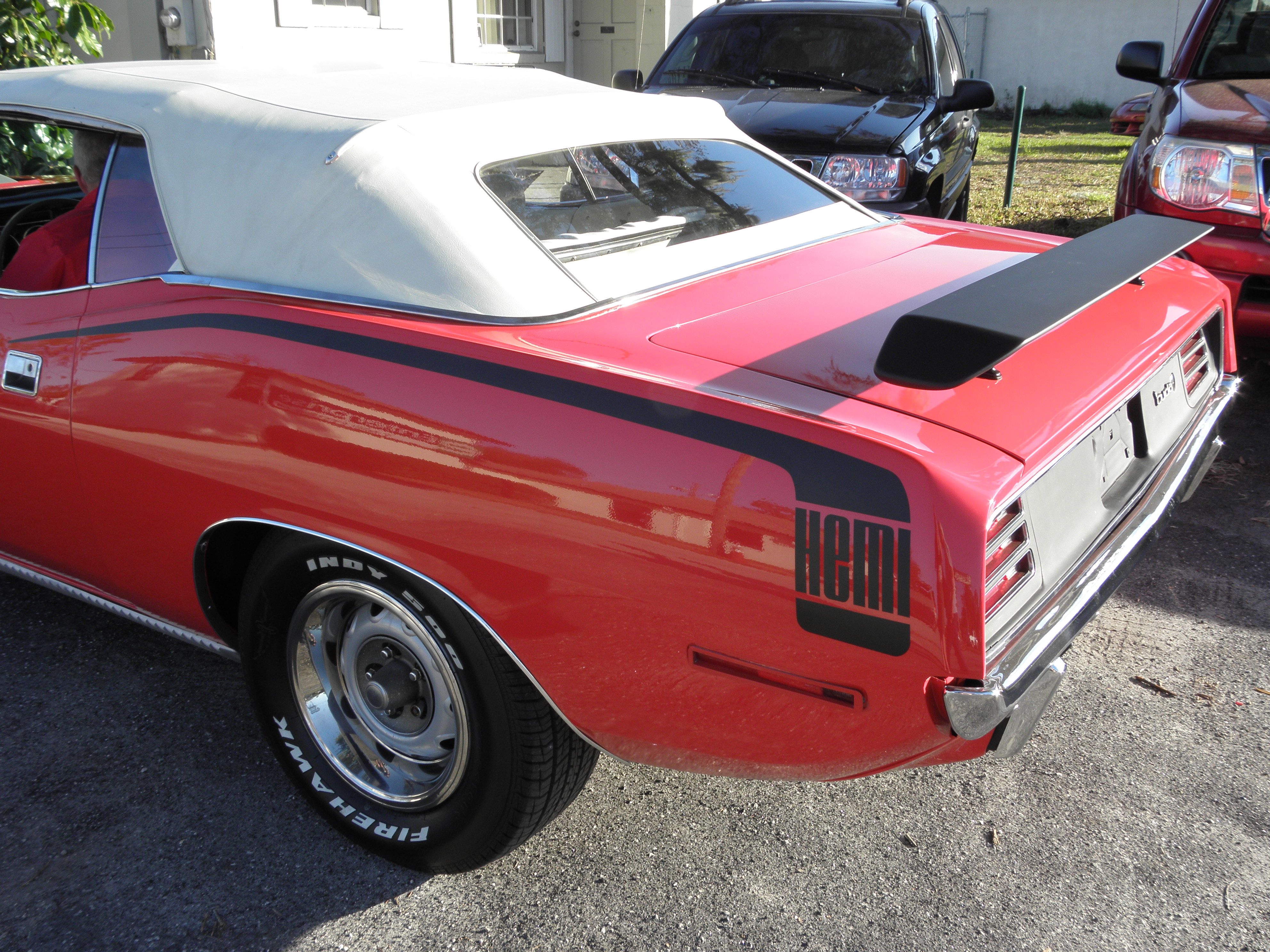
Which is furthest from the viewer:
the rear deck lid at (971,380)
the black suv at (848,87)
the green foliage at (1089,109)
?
the green foliage at (1089,109)

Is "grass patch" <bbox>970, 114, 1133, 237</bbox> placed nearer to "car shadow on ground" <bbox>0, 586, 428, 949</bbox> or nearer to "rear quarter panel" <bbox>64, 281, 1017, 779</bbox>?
"rear quarter panel" <bbox>64, 281, 1017, 779</bbox>

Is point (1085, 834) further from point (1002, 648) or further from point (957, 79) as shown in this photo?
point (957, 79)

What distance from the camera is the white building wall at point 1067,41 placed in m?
19.0

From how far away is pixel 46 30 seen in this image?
299 inches

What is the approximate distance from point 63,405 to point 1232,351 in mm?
2991

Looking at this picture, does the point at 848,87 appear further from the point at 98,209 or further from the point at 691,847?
the point at 691,847

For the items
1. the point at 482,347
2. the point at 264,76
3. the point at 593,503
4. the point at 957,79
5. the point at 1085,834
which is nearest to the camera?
the point at 593,503

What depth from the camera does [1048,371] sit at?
2.00 meters

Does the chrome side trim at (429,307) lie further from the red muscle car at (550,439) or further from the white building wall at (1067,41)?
the white building wall at (1067,41)

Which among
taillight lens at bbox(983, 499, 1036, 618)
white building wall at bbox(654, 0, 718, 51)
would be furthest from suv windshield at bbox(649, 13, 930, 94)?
white building wall at bbox(654, 0, 718, 51)

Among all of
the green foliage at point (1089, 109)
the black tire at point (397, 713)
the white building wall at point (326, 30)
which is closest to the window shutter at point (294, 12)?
the white building wall at point (326, 30)

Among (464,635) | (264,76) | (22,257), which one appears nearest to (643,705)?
(464,635)

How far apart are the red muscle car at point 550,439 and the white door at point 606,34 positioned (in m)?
10.6

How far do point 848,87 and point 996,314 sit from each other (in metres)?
4.85
